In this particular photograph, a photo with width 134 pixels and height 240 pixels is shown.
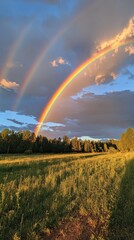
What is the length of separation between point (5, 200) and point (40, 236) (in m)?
2.54

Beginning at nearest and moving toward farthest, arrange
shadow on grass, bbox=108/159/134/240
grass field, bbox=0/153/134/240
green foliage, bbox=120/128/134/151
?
shadow on grass, bbox=108/159/134/240
grass field, bbox=0/153/134/240
green foliage, bbox=120/128/134/151

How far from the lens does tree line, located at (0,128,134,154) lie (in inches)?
4058

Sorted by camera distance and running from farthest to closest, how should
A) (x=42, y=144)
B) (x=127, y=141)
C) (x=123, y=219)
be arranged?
(x=42, y=144), (x=127, y=141), (x=123, y=219)

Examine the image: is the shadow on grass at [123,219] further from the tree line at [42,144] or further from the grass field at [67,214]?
the tree line at [42,144]

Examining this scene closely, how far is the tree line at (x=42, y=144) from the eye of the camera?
103 metres

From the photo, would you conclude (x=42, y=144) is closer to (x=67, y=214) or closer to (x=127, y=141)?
(x=127, y=141)

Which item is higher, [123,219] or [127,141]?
[127,141]

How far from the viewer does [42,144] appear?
401 feet

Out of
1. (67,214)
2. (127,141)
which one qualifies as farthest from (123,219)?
(127,141)

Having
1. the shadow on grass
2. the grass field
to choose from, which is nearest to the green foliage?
the grass field

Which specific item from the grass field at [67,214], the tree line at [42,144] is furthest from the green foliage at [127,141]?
the grass field at [67,214]

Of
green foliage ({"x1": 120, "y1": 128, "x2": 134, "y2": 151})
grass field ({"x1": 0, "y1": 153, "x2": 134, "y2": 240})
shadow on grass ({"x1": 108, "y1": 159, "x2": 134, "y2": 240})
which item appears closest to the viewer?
shadow on grass ({"x1": 108, "y1": 159, "x2": 134, "y2": 240})

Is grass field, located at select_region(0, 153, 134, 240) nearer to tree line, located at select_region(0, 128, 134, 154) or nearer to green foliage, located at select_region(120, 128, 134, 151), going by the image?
→ tree line, located at select_region(0, 128, 134, 154)

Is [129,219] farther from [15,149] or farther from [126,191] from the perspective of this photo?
[15,149]
